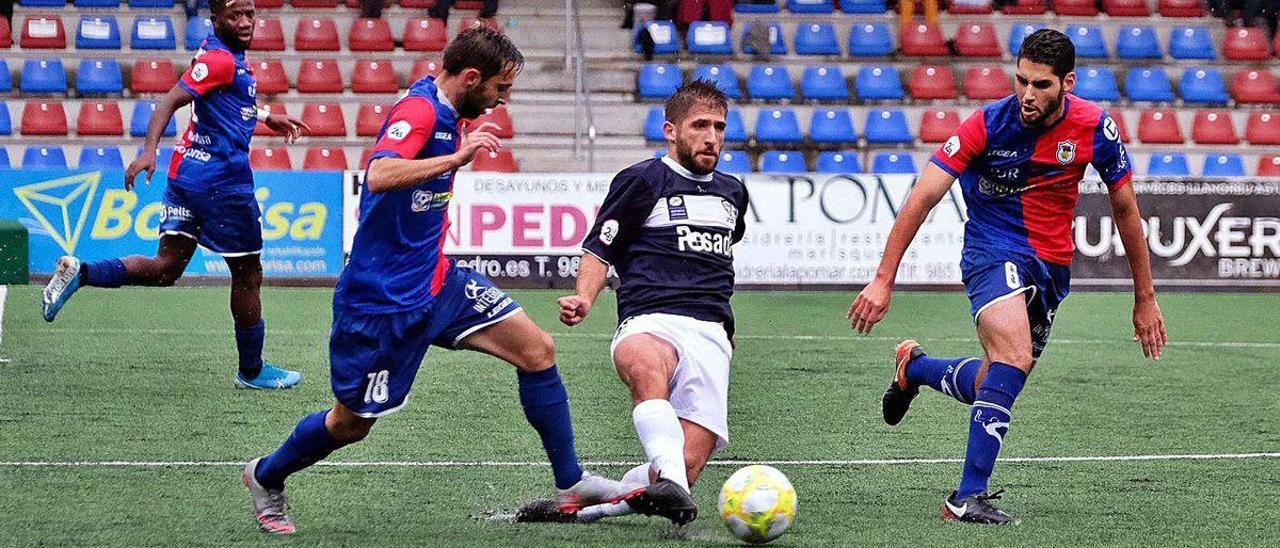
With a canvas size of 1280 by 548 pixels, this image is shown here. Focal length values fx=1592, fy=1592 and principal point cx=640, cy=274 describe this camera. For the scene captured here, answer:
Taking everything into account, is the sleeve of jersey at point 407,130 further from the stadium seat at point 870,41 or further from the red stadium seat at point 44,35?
the red stadium seat at point 44,35

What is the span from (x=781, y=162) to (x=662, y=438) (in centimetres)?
1360

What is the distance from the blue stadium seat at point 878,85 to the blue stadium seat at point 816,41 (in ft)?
2.03

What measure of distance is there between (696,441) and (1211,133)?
16016 millimetres

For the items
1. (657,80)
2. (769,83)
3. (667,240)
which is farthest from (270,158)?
(667,240)

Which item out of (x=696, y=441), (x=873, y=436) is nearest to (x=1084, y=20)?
(x=873, y=436)

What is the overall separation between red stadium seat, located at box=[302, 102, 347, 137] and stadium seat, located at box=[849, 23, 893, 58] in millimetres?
6444

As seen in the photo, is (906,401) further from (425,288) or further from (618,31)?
(618,31)

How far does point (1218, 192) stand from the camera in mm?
15352

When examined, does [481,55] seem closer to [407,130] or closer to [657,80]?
[407,130]

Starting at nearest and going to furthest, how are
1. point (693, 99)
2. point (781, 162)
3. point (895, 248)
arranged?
1. point (693, 99)
2. point (895, 248)
3. point (781, 162)

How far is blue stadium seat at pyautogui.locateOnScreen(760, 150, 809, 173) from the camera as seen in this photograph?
18.0 meters

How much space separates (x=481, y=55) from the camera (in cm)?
467

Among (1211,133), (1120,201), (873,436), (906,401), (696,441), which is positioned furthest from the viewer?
(1211,133)

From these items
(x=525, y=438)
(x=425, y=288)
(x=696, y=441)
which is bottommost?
(x=525, y=438)
